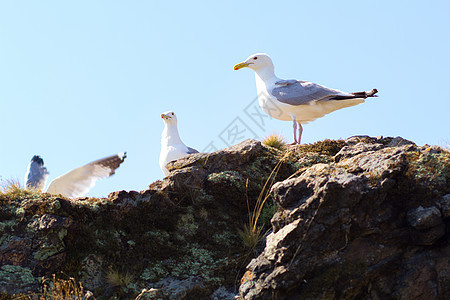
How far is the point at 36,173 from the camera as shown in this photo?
1333cm

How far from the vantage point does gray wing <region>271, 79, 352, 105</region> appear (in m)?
10.5

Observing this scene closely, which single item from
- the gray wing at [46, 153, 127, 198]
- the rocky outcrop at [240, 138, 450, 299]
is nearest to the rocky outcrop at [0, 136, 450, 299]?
the rocky outcrop at [240, 138, 450, 299]

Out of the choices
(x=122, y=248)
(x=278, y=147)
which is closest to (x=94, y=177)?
(x=278, y=147)

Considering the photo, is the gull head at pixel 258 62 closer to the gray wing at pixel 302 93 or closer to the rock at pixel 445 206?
the gray wing at pixel 302 93

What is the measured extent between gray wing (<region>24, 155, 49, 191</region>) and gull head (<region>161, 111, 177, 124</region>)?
3537 mm

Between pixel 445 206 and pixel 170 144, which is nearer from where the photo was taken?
pixel 445 206

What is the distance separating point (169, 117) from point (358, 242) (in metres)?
7.11

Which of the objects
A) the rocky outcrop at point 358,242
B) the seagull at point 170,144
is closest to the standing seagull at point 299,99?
the seagull at point 170,144

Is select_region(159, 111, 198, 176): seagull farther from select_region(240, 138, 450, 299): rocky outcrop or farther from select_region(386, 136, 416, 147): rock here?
select_region(240, 138, 450, 299): rocky outcrop

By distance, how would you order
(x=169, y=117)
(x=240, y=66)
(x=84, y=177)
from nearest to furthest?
(x=240, y=66), (x=169, y=117), (x=84, y=177)

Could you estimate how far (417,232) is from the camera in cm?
562

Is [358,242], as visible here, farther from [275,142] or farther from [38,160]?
[38,160]

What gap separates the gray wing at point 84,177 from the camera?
12250 mm

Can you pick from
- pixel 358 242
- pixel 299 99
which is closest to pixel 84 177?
pixel 299 99
